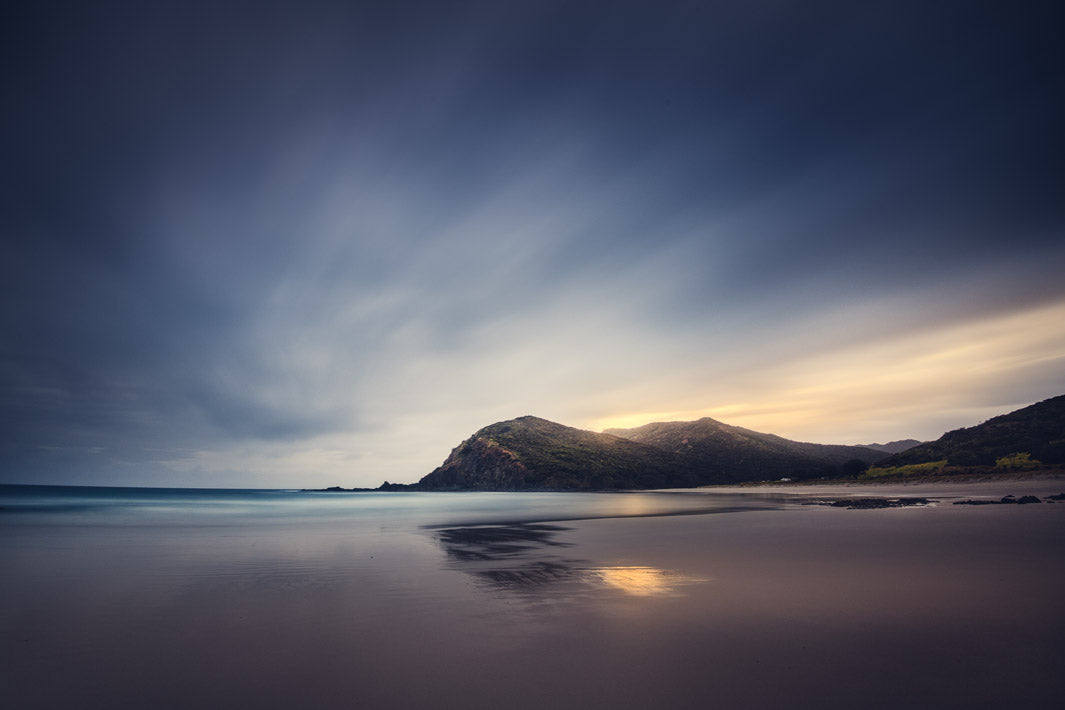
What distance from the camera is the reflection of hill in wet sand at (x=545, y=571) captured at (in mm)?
11438

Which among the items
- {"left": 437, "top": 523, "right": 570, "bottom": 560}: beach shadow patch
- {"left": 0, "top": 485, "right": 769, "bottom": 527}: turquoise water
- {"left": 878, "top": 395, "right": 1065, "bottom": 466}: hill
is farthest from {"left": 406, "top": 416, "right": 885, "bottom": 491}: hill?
{"left": 437, "top": 523, "right": 570, "bottom": 560}: beach shadow patch

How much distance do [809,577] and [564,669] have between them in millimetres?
8611

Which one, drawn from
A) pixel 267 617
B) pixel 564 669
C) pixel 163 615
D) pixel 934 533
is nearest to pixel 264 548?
pixel 163 615

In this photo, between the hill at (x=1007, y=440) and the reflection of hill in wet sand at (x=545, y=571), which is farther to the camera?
the hill at (x=1007, y=440)

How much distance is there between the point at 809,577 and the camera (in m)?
11.8

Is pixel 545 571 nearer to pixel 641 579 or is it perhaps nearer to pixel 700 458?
pixel 641 579

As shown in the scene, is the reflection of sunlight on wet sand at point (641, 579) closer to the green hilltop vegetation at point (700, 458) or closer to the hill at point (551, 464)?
the green hilltop vegetation at point (700, 458)

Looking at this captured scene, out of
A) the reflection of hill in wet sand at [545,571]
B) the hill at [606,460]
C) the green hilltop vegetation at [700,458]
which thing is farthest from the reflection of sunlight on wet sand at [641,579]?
the hill at [606,460]

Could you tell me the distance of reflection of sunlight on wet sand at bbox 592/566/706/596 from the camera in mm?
10969

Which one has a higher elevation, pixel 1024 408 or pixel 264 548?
pixel 1024 408

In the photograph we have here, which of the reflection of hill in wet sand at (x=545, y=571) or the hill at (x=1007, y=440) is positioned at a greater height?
the hill at (x=1007, y=440)

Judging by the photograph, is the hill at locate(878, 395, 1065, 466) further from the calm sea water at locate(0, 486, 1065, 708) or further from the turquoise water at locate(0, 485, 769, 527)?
the calm sea water at locate(0, 486, 1065, 708)

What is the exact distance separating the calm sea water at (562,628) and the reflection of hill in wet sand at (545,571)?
12 cm

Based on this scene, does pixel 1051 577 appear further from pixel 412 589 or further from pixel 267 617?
pixel 267 617
